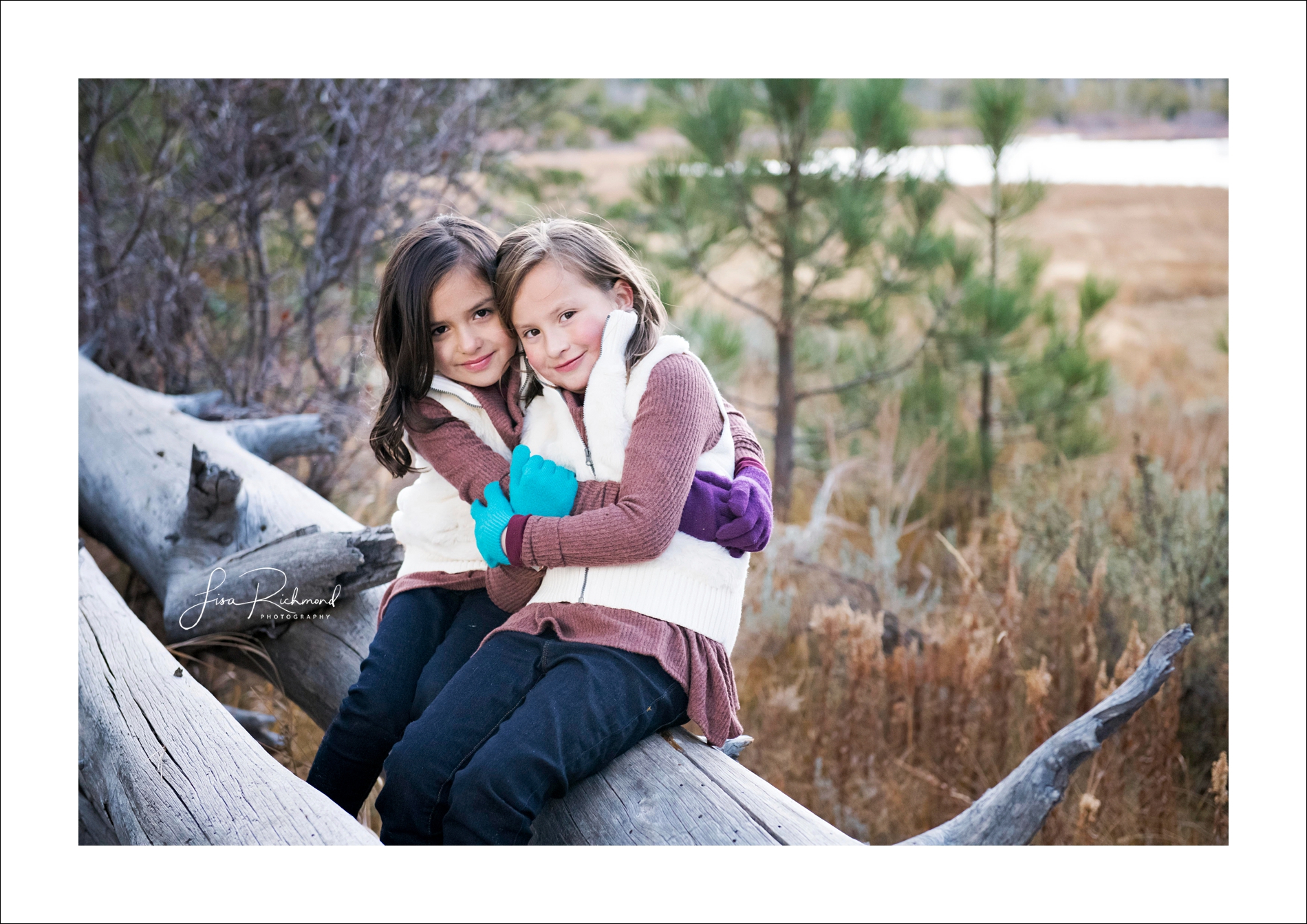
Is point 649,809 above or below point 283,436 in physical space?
below

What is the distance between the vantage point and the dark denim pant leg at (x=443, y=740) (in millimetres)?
1396

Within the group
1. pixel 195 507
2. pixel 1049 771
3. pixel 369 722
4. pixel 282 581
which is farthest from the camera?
pixel 195 507

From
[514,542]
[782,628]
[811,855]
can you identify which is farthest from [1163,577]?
[514,542]

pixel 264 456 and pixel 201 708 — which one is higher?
pixel 264 456

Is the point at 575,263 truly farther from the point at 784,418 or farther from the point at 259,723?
the point at 784,418

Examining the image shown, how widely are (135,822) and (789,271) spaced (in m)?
2.96

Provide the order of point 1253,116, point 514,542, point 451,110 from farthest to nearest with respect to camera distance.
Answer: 1. point 451,110
2. point 1253,116
3. point 514,542

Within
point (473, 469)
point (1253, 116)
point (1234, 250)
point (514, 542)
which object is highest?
point (1253, 116)

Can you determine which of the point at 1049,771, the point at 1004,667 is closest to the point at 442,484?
the point at 1049,771

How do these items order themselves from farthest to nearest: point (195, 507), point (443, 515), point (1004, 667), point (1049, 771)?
1. point (1004, 667)
2. point (195, 507)
3. point (443, 515)
4. point (1049, 771)

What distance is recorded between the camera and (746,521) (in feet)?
5.01

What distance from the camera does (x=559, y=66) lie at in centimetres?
190

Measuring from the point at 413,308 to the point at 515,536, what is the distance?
456 mm

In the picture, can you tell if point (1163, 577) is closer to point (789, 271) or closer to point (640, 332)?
point (789, 271)
